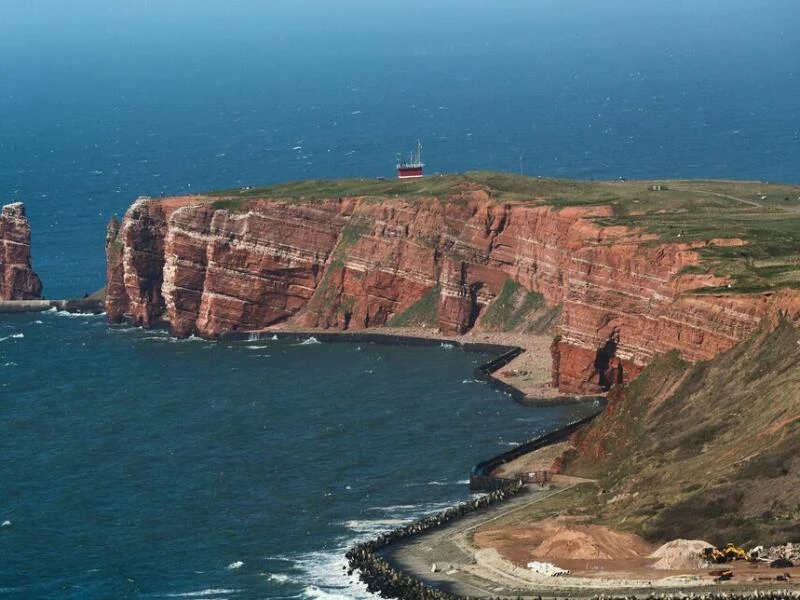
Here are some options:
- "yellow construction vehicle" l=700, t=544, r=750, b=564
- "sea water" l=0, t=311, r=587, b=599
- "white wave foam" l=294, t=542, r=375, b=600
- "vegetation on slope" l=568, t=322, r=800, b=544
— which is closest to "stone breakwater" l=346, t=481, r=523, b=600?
"white wave foam" l=294, t=542, r=375, b=600

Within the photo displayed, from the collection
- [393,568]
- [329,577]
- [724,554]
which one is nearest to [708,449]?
[724,554]

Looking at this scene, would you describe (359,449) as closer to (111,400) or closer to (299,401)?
(299,401)

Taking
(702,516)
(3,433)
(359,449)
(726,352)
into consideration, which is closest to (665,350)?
(726,352)

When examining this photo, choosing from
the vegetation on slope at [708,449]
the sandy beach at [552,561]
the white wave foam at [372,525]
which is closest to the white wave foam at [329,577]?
the sandy beach at [552,561]

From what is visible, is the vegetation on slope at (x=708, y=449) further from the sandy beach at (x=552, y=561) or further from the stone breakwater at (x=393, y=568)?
the stone breakwater at (x=393, y=568)

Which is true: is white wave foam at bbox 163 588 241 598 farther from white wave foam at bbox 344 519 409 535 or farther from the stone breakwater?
white wave foam at bbox 344 519 409 535
